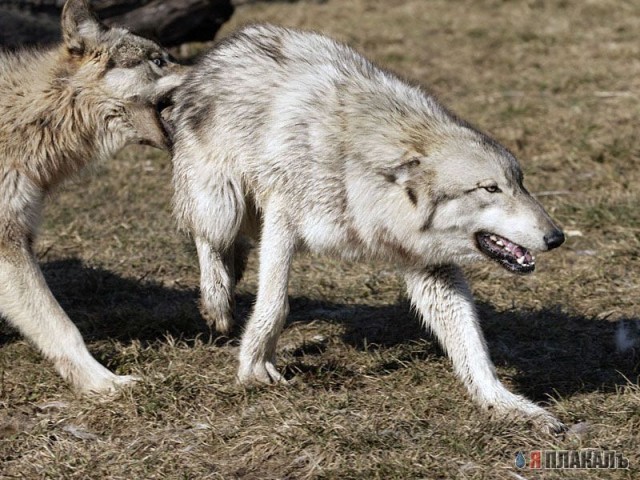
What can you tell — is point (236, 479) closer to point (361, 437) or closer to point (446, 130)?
point (361, 437)

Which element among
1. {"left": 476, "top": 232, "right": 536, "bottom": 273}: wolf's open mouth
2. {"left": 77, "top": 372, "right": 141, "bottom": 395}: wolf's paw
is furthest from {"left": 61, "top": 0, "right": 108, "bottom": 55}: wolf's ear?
{"left": 476, "top": 232, "right": 536, "bottom": 273}: wolf's open mouth

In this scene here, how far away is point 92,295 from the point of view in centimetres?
667

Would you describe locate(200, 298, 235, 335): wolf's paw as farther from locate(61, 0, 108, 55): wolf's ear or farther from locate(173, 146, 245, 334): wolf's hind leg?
locate(61, 0, 108, 55): wolf's ear

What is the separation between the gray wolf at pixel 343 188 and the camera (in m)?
4.92

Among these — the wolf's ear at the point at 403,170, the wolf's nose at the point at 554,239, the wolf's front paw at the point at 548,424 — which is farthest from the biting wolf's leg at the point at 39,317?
the wolf's nose at the point at 554,239

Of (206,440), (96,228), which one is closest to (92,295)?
(96,228)

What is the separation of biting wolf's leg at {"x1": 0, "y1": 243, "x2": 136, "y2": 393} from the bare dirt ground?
0.60ft

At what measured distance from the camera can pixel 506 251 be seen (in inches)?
195

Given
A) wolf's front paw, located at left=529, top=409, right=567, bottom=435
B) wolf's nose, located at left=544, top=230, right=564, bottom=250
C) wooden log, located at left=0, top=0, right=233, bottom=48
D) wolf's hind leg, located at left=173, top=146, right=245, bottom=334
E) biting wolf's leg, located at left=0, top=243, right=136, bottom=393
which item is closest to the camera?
wolf's front paw, located at left=529, top=409, right=567, bottom=435

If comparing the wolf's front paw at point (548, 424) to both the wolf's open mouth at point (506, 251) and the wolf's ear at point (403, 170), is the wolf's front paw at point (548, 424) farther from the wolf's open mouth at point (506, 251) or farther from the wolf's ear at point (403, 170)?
the wolf's ear at point (403, 170)

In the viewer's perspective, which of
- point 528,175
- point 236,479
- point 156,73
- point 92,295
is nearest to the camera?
point 236,479

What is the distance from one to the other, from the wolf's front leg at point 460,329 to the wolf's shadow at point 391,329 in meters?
0.35

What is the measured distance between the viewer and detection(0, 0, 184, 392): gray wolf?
17.6ft

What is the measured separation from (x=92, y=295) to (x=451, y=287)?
8.66 ft
